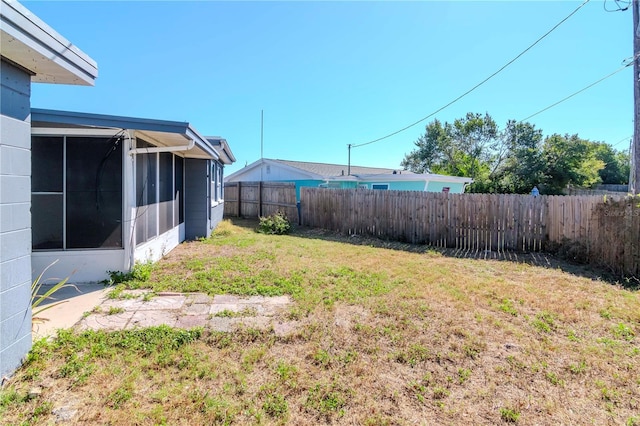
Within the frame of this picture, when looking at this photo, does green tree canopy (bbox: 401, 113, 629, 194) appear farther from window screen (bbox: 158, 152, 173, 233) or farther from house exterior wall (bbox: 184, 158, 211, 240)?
window screen (bbox: 158, 152, 173, 233)

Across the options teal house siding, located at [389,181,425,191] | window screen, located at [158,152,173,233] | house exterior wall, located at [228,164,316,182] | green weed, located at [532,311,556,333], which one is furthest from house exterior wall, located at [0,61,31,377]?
teal house siding, located at [389,181,425,191]

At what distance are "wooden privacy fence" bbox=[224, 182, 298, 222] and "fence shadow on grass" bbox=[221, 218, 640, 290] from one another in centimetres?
297

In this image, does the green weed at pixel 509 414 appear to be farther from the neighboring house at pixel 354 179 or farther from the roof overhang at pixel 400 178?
the roof overhang at pixel 400 178

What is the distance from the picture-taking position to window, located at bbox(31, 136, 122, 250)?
4.55 metres

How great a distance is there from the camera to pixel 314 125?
23.9m

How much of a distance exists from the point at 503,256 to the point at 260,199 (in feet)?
35.4

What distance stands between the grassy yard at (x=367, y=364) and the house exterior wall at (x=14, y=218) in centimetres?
26

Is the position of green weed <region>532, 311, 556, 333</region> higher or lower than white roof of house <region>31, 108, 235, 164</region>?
lower

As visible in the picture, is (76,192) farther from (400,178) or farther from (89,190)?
(400,178)

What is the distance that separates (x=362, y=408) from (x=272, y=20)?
9.82 metres

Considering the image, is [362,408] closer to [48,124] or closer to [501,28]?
[48,124]

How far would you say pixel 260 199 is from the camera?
50.0ft

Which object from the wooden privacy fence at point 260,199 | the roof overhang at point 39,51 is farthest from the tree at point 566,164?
the roof overhang at point 39,51

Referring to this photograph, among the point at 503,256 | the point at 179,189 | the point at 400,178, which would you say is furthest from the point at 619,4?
the point at 179,189
